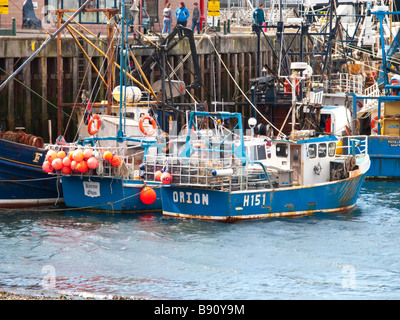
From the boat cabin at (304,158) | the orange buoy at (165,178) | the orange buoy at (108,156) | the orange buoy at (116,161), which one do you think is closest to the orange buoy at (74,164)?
the orange buoy at (108,156)

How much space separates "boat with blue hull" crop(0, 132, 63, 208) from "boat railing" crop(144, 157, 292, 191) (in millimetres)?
3056

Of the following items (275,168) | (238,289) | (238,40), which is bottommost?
(238,289)

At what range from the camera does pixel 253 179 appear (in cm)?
2281

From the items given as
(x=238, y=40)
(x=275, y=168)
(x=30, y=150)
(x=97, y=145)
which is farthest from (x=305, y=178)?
(x=238, y=40)

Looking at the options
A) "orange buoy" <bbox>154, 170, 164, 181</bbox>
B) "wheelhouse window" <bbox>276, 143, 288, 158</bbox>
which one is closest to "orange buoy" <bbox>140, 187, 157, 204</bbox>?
"orange buoy" <bbox>154, 170, 164, 181</bbox>

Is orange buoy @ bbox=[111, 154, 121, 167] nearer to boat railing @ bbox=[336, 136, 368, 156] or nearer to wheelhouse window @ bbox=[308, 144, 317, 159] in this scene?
wheelhouse window @ bbox=[308, 144, 317, 159]

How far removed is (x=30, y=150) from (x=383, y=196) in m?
10.5

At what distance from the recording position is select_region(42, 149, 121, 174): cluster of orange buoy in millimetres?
22672

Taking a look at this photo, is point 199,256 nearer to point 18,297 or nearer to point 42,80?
point 18,297

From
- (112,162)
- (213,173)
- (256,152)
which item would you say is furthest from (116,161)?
(256,152)

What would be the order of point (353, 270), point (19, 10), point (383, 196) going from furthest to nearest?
point (19, 10), point (383, 196), point (353, 270)

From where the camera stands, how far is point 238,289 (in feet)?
55.2

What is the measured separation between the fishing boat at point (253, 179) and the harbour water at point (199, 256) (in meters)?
0.34

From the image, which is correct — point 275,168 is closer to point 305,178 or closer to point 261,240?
point 305,178
